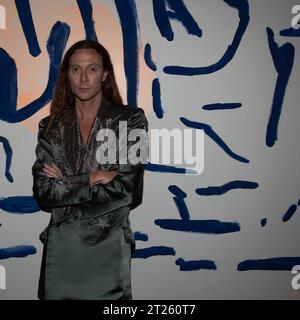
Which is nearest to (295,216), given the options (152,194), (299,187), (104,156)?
(299,187)

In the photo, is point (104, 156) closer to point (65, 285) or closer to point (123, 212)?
point (123, 212)

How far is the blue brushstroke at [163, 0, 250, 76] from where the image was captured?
1747 mm

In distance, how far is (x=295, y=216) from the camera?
1.84m

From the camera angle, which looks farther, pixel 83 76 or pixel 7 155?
pixel 7 155

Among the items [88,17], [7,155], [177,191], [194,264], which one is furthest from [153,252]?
[88,17]

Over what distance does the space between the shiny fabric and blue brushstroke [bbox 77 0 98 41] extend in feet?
1.01

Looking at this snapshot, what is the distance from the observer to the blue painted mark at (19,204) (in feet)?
5.83

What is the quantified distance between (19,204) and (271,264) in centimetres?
125

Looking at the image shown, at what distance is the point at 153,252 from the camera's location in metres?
1.82

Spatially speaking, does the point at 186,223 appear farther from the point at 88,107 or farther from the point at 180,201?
the point at 88,107

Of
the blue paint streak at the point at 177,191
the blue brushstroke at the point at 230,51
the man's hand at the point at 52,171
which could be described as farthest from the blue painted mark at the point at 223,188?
the man's hand at the point at 52,171

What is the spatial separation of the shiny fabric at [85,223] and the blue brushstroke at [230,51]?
26cm
